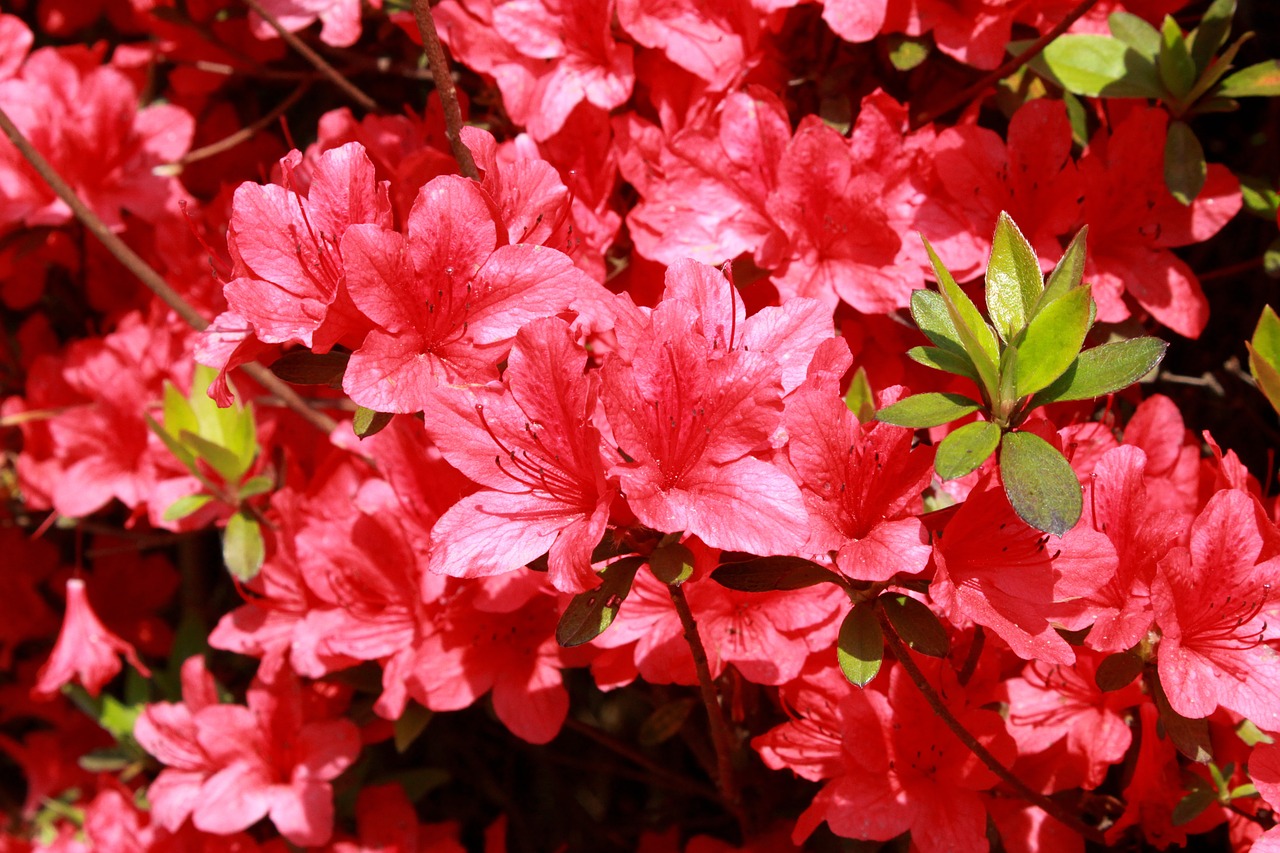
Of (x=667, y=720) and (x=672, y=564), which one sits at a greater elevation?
(x=672, y=564)

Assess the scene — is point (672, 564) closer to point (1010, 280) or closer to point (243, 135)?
point (1010, 280)

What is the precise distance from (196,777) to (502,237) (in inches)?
37.0

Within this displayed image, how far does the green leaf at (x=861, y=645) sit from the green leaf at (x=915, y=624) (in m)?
0.02

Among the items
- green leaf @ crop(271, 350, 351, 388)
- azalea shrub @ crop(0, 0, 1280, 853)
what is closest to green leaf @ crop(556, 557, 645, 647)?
azalea shrub @ crop(0, 0, 1280, 853)

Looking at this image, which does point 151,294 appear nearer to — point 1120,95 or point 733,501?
point 733,501

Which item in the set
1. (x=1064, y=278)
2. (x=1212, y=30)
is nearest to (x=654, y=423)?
(x=1064, y=278)

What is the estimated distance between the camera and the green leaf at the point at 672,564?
2.88 feet

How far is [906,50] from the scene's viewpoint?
4.15 ft

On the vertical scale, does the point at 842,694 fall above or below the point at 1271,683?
below

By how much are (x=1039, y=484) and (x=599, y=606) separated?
1.15 ft

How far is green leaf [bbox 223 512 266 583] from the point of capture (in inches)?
53.4

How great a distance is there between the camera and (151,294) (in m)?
1.77

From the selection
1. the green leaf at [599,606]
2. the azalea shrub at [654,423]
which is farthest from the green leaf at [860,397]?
the green leaf at [599,606]

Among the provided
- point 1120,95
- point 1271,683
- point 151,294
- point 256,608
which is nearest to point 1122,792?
point 1271,683
